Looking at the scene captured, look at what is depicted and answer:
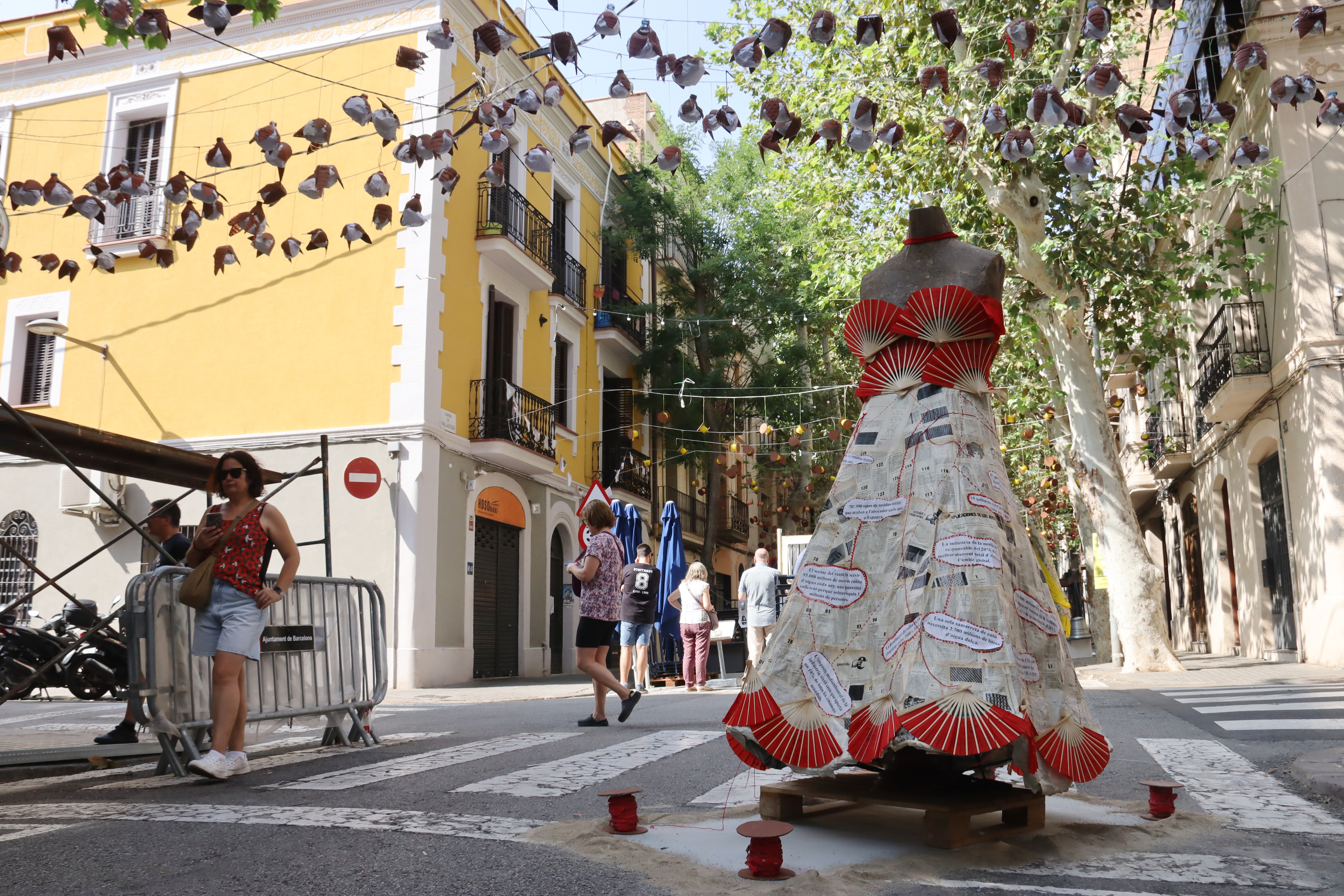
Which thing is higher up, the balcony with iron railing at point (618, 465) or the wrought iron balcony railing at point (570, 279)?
the wrought iron balcony railing at point (570, 279)

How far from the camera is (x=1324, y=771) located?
492cm

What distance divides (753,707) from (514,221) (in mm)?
17746

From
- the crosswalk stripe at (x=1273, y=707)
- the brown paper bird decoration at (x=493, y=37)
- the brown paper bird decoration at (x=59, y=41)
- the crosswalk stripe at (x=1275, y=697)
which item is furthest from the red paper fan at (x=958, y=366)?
the crosswalk stripe at (x=1275, y=697)

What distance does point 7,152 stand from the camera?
64.9ft

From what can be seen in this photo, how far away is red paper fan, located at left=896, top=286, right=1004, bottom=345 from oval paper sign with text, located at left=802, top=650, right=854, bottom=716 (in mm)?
1227

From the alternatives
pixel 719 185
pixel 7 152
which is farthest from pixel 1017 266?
pixel 7 152

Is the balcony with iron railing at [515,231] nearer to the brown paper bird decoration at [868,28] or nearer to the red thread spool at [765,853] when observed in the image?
the brown paper bird decoration at [868,28]

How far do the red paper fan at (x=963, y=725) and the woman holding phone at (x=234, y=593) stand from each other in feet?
11.2

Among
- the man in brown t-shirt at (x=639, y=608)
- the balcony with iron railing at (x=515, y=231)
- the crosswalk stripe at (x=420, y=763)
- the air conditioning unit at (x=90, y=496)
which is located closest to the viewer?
the crosswalk stripe at (x=420, y=763)

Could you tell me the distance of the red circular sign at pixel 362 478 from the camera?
12.6 metres

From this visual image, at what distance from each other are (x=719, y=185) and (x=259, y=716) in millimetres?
23261

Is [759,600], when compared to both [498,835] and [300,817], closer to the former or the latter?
[300,817]

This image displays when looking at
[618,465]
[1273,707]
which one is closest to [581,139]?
[1273,707]

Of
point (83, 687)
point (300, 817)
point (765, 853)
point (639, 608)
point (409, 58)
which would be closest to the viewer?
point (765, 853)
